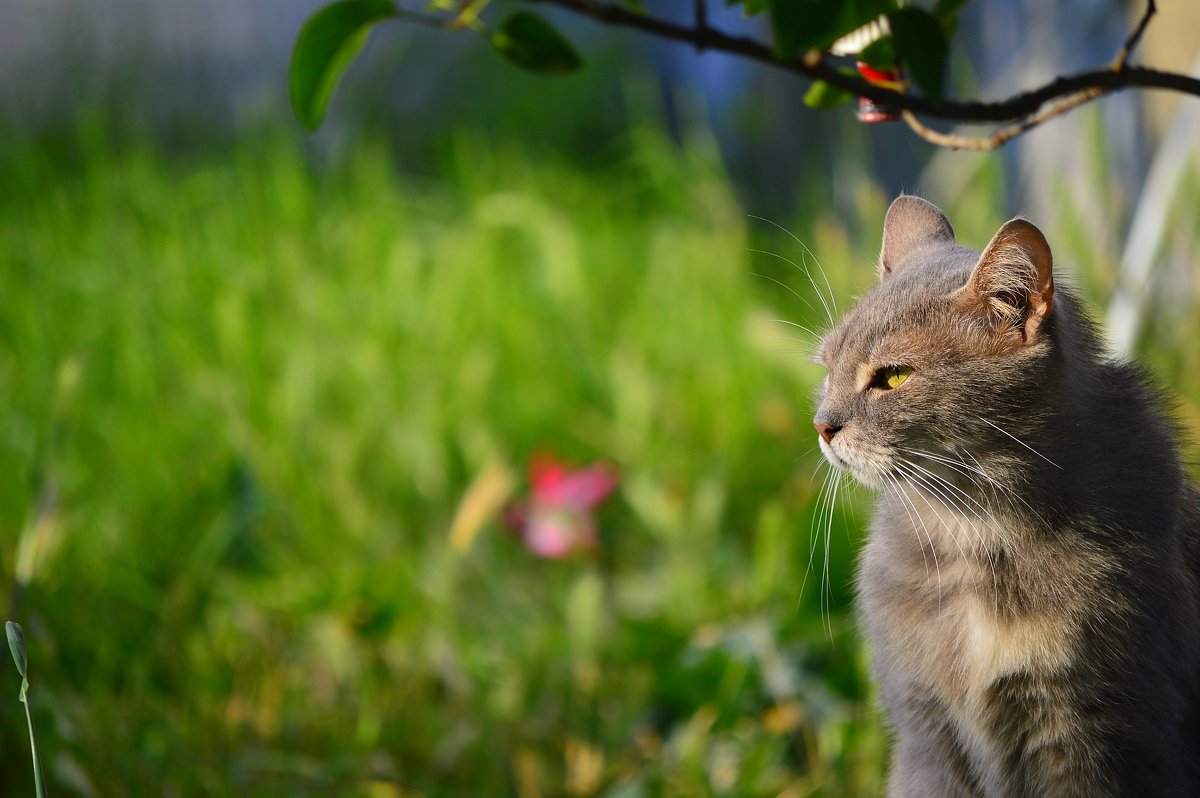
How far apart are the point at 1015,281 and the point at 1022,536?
0.25 metres

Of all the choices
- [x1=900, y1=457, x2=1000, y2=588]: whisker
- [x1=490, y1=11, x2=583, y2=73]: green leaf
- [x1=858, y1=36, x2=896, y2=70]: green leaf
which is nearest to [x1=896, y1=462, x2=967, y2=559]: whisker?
[x1=900, y1=457, x2=1000, y2=588]: whisker

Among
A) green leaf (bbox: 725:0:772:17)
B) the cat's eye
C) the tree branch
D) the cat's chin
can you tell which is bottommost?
the cat's chin

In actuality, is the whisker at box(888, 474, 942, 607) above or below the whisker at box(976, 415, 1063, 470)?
below

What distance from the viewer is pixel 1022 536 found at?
44.6 inches

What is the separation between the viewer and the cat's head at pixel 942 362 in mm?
1112

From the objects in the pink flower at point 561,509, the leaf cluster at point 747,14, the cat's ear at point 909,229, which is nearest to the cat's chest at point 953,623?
the cat's ear at point 909,229

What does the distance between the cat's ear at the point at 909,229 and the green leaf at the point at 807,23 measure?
1.51 feet

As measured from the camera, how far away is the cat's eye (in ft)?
3.90

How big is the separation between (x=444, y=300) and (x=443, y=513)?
67cm

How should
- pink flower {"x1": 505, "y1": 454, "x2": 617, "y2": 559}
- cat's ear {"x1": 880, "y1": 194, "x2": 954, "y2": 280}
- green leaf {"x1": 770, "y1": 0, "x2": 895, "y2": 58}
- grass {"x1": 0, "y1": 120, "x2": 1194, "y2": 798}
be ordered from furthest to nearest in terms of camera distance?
pink flower {"x1": 505, "y1": 454, "x2": 617, "y2": 559} → grass {"x1": 0, "y1": 120, "x2": 1194, "y2": 798} → cat's ear {"x1": 880, "y1": 194, "x2": 954, "y2": 280} → green leaf {"x1": 770, "y1": 0, "x2": 895, "y2": 58}

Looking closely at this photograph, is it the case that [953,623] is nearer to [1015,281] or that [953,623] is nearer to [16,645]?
[1015,281]

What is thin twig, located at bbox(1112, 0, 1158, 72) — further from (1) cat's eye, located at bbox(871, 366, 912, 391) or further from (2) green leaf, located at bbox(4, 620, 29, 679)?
(2) green leaf, located at bbox(4, 620, 29, 679)

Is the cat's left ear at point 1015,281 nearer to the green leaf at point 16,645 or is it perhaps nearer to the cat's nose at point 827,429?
the cat's nose at point 827,429

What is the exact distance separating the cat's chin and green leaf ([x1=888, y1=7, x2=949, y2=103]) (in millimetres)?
386
